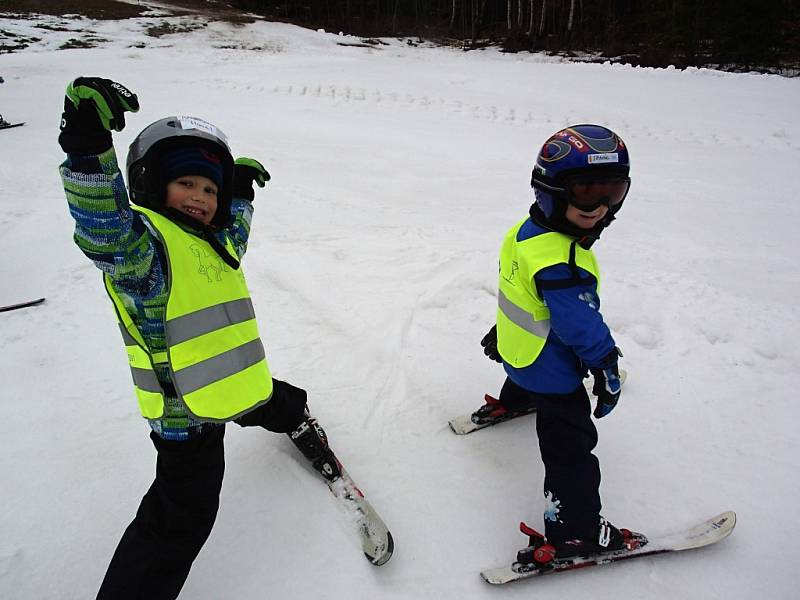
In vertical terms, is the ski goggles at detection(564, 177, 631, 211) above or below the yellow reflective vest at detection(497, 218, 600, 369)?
above

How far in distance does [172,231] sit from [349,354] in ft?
6.52

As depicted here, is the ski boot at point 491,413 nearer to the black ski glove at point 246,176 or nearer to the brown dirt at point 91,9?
the black ski glove at point 246,176

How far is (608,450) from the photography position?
2875 millimetres

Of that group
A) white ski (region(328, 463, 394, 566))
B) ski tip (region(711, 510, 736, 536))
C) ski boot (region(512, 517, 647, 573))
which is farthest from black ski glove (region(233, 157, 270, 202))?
ski tip (region(711, 510, 736, 536))

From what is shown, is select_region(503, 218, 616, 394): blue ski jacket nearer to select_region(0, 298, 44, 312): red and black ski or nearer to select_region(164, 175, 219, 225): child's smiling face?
select_region(164, 175, 219, 225): child's smiling face

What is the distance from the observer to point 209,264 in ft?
6.04

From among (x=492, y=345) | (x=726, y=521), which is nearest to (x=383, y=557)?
(x=492, y=345)

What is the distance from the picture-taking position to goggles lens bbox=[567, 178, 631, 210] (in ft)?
6.72

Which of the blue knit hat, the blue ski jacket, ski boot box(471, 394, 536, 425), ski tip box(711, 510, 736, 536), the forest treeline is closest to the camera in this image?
the blue knit hat

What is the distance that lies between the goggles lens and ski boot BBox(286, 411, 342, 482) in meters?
1.73

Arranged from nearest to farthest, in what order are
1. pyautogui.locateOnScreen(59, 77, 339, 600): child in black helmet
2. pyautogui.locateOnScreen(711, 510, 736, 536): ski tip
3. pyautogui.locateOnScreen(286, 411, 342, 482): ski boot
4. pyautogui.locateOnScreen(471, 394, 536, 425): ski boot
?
pyautogui.locateOnScreen(59, 77, 339, 600): child in black helmet → pyautogui.locateOnScreen(711, 510, 736, 536): ski tip → pyautogui.locateOnScreen(286, 411, 342, 482): ski boot → pyautogui.locateOnScreen(471, 394, 536, 425): ski boot

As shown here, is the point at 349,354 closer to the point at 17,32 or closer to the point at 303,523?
the point at 303,523

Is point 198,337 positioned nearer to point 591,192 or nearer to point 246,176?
point 246,176

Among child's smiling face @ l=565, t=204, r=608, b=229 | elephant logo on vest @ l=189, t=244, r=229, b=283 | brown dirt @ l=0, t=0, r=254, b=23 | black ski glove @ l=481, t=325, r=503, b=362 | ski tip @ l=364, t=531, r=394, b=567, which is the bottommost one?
ski tip @ l=364, t=531, r=394, b=567
